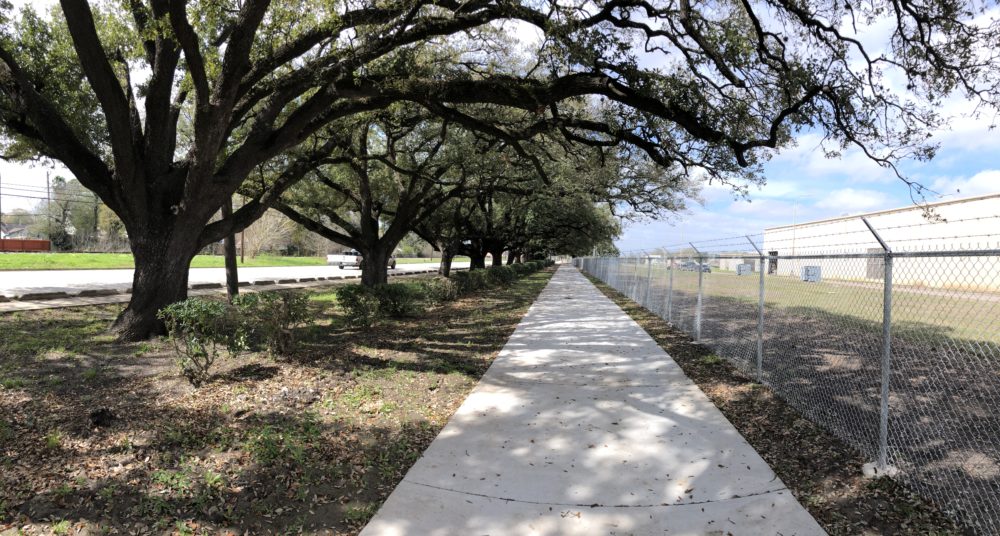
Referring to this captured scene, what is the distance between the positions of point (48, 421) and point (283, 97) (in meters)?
4.76

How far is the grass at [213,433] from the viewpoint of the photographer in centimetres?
320

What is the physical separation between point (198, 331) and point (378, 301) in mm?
→ 4807

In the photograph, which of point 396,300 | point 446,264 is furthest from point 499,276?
point 396,300

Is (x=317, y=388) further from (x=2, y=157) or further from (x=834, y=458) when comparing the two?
(x=2, y=157)

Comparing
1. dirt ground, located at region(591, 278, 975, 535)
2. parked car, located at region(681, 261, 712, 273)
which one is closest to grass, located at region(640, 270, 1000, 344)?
parked car, located at region(681, 261, 712, 273)

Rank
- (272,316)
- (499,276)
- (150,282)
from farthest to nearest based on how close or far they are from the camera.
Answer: (499,276) → (150,282) → (272,316)

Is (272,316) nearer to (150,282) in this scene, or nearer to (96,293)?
(150,282)

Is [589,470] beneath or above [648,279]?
beneath

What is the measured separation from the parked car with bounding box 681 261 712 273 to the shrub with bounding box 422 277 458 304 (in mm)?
6523

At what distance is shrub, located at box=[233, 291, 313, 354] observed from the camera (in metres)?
6.45

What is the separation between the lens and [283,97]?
7.41 metres

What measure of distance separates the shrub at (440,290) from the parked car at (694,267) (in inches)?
257

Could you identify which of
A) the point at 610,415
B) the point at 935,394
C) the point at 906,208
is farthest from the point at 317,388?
the point at 906,208

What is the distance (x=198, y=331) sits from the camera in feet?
18.7
